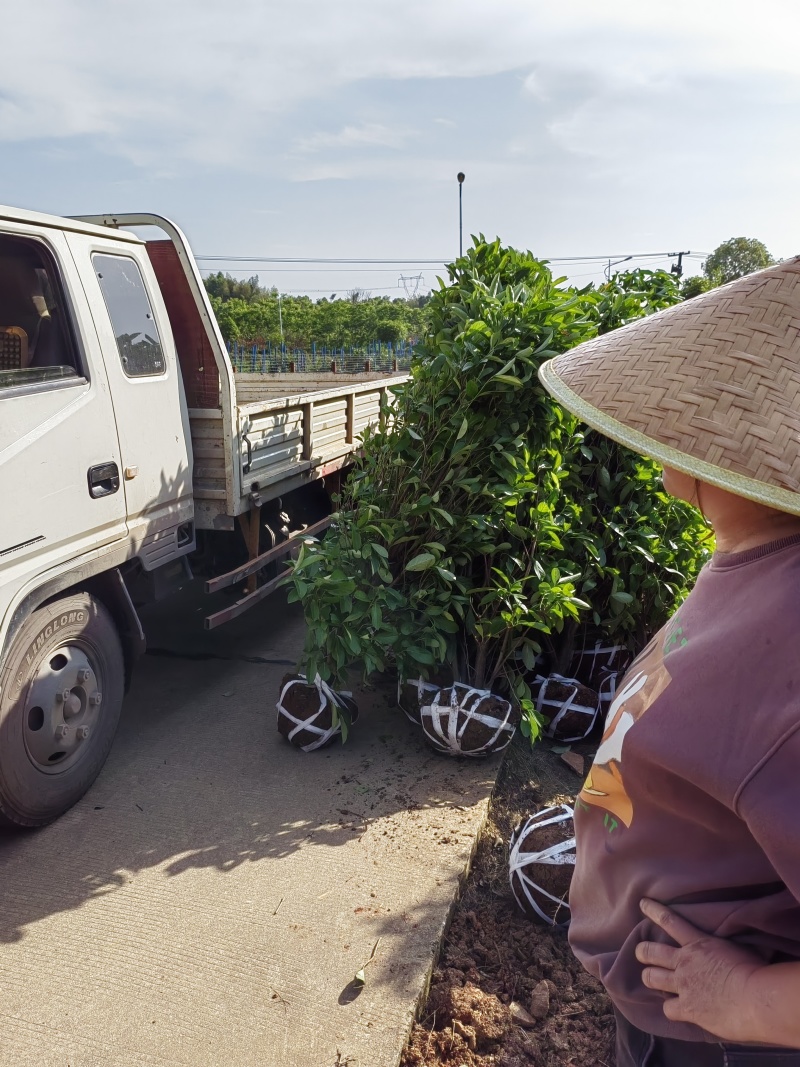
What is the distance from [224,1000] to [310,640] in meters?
1.47

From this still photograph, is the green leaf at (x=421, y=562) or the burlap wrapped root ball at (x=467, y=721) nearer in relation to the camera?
the green leaf at (x=421, y=562)

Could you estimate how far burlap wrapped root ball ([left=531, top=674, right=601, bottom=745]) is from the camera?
11.9 feet

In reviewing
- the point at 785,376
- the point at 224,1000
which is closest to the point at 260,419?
the point at 224,1000

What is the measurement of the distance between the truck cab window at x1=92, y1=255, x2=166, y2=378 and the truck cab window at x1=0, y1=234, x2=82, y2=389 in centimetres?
25

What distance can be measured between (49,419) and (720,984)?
9.13 ft

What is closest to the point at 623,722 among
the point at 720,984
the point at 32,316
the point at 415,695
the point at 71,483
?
the point at 720,984

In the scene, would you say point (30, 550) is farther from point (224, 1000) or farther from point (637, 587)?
point (637, 587)

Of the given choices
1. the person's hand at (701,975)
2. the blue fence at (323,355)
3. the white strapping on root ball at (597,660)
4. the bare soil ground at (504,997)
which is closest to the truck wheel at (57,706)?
the bare soil ground at (504,997)

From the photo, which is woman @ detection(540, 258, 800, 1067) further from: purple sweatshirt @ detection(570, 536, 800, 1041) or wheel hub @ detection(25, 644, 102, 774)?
wheel hub @ detection(25, 644, 102, 774)

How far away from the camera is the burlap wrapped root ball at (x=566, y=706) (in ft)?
11.9

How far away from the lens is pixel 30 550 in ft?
9.39

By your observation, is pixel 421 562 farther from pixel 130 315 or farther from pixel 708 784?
pixel 708 784

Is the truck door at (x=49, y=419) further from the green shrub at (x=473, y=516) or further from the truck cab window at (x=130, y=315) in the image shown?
the green shrub at (x=473, y=516)

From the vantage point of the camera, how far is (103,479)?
3238mm
